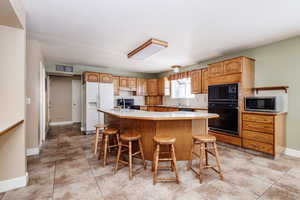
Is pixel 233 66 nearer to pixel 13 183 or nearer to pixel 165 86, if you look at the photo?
pixel 165 86

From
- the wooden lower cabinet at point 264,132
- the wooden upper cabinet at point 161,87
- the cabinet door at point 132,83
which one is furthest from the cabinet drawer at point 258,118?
the cabinet door at point 132,83

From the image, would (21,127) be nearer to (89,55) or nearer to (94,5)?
(94,5)

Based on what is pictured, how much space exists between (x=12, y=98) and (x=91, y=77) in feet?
10.6

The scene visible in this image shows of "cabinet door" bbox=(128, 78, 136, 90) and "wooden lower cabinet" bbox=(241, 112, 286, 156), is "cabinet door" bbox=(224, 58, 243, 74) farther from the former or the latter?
"cabinet door" bbox=(128, 78, 136, 90)

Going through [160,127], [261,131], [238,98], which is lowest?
[261,131]

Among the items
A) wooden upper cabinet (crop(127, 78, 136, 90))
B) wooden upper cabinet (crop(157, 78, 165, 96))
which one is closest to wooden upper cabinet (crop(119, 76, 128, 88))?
wooden upper cabinet (crop(127, 78, 136, 90))

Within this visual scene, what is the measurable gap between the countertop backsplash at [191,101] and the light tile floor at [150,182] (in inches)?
91.6

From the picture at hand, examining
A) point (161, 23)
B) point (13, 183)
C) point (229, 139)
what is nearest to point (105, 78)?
point (161, 23)

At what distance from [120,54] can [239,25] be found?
2940 mm

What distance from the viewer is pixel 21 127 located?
77.0 inches

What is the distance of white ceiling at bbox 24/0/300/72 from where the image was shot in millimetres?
1995

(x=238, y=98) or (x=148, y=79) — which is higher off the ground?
(x=148, y=79)

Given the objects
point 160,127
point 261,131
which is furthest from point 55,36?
point 261,131

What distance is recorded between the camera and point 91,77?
5.04 m
